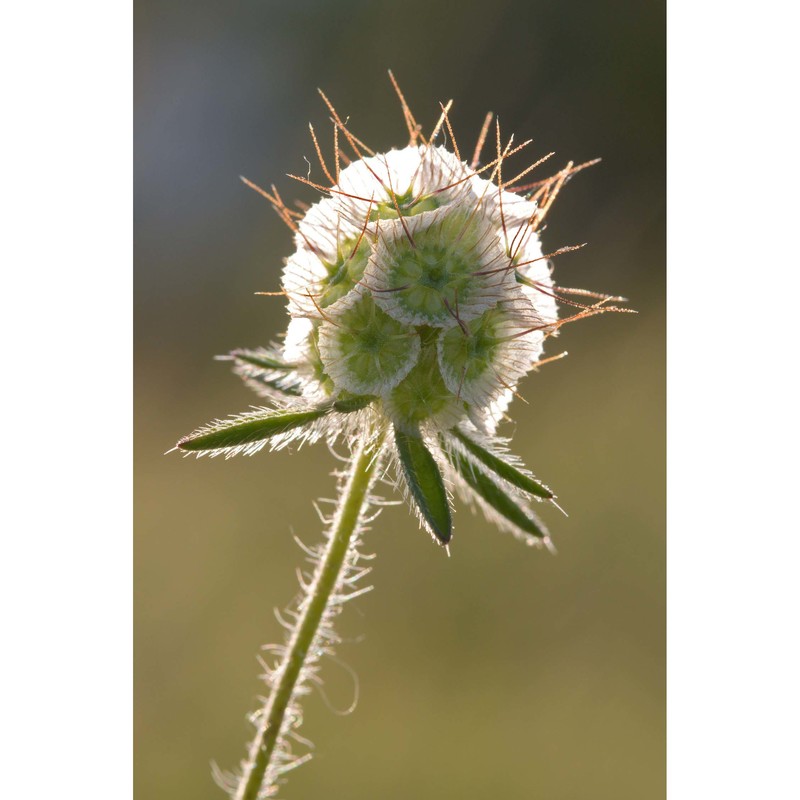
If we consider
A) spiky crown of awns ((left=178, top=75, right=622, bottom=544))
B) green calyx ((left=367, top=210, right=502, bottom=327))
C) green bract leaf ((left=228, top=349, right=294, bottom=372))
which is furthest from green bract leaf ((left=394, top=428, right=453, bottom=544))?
green bract leaf ((left=228, top=349, right=294, bottom=372))

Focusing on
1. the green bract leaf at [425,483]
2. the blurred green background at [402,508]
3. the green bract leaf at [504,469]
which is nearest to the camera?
the green bract leaf at [425,483]

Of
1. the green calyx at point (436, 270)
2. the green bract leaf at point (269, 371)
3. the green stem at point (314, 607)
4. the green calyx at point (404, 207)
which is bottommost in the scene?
the green stem at point (314, 607)

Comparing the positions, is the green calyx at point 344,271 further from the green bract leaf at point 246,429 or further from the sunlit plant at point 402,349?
the green bract leaf at point 246,429

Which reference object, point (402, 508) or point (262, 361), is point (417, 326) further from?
point (402, 508)

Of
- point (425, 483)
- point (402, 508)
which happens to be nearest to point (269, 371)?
point (425, 483)

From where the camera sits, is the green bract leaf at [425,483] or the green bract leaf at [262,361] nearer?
the green bract leaf at [425,483]

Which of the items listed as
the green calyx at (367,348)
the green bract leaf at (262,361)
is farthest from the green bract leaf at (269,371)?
the green calyx at (367,348)

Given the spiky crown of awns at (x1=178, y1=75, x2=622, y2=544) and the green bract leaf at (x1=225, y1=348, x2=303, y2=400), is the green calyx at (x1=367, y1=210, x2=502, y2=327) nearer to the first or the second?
the spiky crown of awns at (x1=178, y1=75, x2=622, y2=544)

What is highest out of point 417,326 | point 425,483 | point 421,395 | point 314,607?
point 417,326
